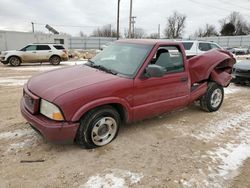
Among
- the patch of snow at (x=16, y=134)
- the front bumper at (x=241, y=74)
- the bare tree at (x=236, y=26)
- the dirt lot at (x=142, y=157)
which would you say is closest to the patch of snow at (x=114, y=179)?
the dirt lot at (x=142, y=157)

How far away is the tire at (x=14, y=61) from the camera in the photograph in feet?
52.7

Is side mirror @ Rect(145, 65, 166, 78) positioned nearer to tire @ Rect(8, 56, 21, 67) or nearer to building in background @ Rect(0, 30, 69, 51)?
tire @ Rect(8, 56, 21, 67)

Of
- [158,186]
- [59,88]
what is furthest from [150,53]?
[158,186]

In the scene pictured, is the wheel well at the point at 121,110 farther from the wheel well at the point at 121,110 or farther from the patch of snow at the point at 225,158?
the patch of snow at the point at 225,158

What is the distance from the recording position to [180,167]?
11.3ft

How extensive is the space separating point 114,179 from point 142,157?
72 cm

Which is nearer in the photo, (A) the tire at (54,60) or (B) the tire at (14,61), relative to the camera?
(B) the tire at (14,61)

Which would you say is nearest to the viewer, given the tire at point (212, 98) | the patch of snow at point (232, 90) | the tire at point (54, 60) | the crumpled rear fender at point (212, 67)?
the crumpled rear fender at point (212, 67)

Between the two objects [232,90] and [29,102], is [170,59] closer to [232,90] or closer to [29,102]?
[29,102]

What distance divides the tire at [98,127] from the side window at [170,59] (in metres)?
1.35

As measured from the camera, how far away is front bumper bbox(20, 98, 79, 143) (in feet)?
11.0

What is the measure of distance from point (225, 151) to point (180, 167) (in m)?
1.01

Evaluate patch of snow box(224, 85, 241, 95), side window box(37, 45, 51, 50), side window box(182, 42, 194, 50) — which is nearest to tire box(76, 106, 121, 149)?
patch of snow box(224, 85, 241, 95)

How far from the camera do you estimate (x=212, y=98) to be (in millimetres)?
5961
